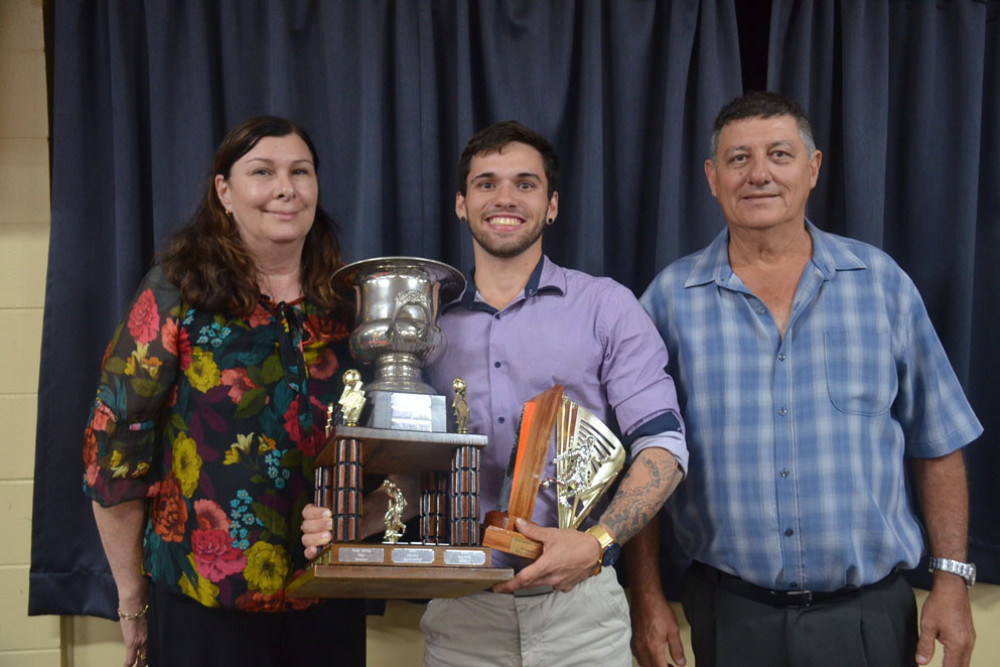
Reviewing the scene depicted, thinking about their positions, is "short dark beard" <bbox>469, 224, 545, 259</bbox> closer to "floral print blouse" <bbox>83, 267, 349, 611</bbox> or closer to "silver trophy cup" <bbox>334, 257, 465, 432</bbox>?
"silver trophy cup" <bbox>334, 257, 465, 432</bbox>

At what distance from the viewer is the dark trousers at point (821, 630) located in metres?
1.83

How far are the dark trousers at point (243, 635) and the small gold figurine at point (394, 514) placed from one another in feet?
0.98

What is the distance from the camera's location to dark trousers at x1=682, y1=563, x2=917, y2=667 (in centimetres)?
183

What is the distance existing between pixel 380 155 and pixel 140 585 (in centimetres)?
117

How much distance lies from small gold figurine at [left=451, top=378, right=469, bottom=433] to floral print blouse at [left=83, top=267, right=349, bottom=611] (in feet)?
1.10

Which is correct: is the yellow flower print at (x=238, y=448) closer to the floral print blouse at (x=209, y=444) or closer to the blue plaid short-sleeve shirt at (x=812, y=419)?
the floral print blouse at (x=209, y=444)

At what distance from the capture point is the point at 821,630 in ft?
6.01

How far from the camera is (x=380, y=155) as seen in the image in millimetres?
2275

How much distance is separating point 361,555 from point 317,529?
122 mm

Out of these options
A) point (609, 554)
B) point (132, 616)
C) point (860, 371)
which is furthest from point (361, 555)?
point (860, 371)

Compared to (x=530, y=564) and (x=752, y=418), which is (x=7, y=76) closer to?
(x=530, y=564)

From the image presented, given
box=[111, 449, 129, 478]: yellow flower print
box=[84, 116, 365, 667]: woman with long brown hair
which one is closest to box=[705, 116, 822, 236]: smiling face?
box=[84, 116, 365, 667]: woman with long brown hair

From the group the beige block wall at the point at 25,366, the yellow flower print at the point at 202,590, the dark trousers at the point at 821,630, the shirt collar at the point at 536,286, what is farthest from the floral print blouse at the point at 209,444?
the dark trousers at the point at 821,630

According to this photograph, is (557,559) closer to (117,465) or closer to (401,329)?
(401,329)
